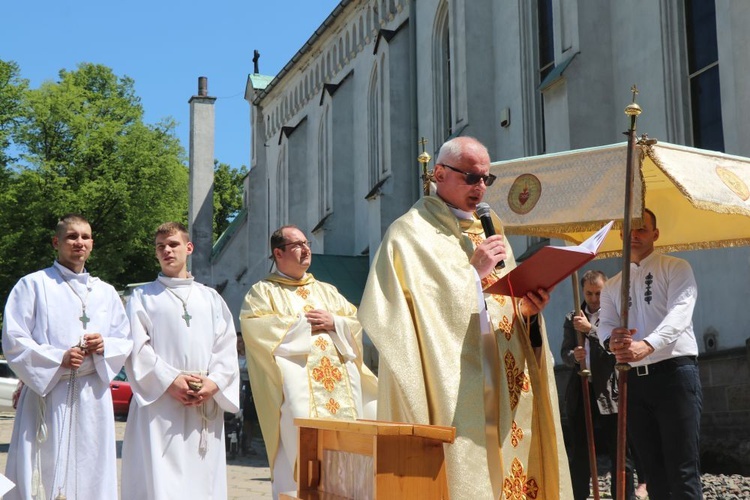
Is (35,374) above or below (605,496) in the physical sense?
above

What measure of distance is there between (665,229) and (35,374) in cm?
462

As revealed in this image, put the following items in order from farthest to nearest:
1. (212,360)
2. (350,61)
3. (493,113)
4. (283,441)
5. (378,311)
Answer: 1. (350,61)
2. (493,113)
3. (283,441)
4. (212,360)
5. (378,311)

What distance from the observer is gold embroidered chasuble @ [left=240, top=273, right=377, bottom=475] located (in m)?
8.48

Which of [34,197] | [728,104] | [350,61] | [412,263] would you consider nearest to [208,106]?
[34,197]

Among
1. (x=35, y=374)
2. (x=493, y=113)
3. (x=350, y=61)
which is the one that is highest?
(x=350, y=61)

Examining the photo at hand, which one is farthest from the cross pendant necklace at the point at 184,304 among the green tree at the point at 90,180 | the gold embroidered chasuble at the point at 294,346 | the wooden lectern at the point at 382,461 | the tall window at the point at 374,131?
the green tree at the point at 90,180

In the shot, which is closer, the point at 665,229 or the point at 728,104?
the point at 665,229

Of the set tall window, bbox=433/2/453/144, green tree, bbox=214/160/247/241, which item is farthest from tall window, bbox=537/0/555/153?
green tree, bbox=214/160/247/241

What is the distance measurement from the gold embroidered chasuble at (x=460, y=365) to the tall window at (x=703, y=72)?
10048 millimetres

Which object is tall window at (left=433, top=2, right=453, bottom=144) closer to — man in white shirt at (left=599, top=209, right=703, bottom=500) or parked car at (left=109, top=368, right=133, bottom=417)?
parked car at (left=109, top=368, right=133, bottom=417)

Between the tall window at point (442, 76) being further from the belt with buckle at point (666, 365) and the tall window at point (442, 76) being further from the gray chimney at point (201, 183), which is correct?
the belt with buckle at point (666, 365)

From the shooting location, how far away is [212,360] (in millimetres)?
7789

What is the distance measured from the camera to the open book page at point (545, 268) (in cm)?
503

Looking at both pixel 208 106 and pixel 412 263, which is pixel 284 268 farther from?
pixel 208 106
